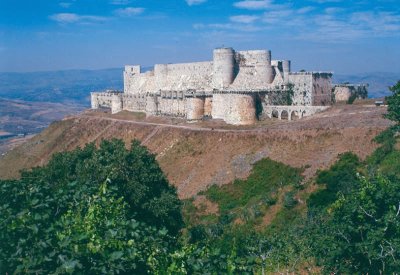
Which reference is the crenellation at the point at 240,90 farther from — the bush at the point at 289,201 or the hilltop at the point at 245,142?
the bush at the point at 289,201

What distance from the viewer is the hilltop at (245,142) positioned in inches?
1829

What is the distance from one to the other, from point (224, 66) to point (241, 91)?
6.87 meters

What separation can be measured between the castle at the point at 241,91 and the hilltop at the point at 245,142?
6.93ft

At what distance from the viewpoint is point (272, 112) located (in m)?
63.3

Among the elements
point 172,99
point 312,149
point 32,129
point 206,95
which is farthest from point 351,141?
point 32,129

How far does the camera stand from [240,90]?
62156 mm

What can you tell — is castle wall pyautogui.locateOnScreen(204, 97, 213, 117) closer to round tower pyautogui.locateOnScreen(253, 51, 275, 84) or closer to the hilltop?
the hilltop

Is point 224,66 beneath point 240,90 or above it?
above

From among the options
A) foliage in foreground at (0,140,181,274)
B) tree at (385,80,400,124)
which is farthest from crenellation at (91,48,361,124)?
foliage in foreground at (0,140,181,274)

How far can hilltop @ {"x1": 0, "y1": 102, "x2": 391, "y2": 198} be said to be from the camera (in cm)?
4645

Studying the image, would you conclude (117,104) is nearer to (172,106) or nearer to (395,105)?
(172,106)

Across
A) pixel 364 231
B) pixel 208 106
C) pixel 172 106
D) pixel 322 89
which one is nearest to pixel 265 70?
pixel 322 89

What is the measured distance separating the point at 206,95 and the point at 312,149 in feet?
70.7

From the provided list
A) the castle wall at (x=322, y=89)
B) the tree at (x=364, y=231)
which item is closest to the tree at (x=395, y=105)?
the tree at (x=364, y=231)
